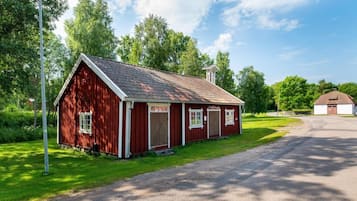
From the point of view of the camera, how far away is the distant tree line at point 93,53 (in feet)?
44.0

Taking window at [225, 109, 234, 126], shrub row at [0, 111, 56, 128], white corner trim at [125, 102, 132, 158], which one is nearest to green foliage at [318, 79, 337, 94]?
window at [225, 109, 234, 126]

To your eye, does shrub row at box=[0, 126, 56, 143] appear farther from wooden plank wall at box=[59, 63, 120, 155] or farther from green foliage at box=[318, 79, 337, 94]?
green foliage at box=[318, 79, 337, 94]

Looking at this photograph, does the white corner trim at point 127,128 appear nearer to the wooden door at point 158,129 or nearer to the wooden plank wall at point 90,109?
the wooden plank wall at point 90,109

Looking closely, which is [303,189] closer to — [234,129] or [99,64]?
[99,64]

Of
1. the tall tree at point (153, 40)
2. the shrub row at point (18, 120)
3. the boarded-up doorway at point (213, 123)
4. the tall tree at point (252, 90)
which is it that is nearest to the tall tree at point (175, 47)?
the tall tree at point (153, 40)

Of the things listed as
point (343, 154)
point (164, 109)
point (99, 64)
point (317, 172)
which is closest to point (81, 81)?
point (99, 64)

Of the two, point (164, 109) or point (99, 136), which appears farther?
point (164, 109)

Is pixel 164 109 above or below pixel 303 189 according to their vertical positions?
above

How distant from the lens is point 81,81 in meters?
14.2

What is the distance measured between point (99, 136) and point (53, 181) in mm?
4805

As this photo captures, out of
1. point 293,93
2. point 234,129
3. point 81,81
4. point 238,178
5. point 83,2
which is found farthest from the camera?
point 293,93

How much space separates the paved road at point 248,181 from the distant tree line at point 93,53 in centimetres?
930

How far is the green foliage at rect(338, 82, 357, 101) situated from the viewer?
79.7m

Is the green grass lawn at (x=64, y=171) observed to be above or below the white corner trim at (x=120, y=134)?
below
